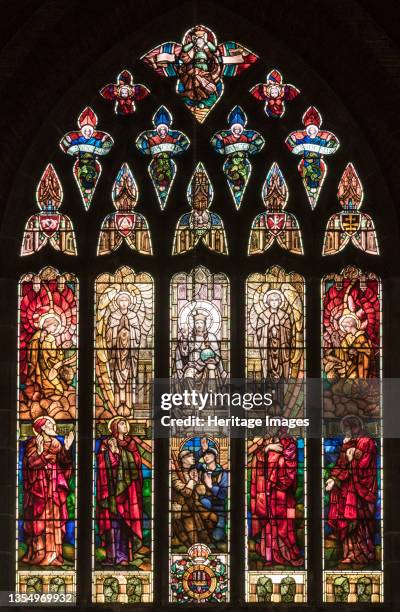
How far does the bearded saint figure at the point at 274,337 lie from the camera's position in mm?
22609

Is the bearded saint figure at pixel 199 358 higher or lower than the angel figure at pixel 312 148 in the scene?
lower

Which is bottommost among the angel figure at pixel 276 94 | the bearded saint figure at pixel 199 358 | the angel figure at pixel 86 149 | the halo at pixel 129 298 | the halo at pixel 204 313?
the bearded saint figure at pixel 199 358

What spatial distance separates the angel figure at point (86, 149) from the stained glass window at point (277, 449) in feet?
7.28

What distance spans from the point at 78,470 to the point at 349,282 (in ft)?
12.5

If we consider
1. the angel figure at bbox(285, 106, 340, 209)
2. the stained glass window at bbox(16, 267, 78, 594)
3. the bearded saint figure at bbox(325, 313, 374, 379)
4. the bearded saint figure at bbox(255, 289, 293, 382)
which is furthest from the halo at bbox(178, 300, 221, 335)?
the angel figure at bbox(285, 106, 340, 209)

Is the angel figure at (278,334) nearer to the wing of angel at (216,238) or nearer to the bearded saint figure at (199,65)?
the wing of angel at (216,238)

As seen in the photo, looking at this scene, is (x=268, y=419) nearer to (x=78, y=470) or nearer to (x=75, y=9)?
(x=78, y=470)

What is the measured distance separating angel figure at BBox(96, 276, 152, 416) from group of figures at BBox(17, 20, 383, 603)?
0.6 inches

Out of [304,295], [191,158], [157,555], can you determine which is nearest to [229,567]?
[157,555]

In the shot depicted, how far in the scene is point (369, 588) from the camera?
22.0 metres

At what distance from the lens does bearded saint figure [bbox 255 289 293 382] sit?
74.2ft

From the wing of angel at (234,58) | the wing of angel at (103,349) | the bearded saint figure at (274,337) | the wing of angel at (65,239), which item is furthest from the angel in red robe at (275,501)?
the wing of angel at (234,58)

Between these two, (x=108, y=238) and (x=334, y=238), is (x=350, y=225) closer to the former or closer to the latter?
(x=334, y=238)
